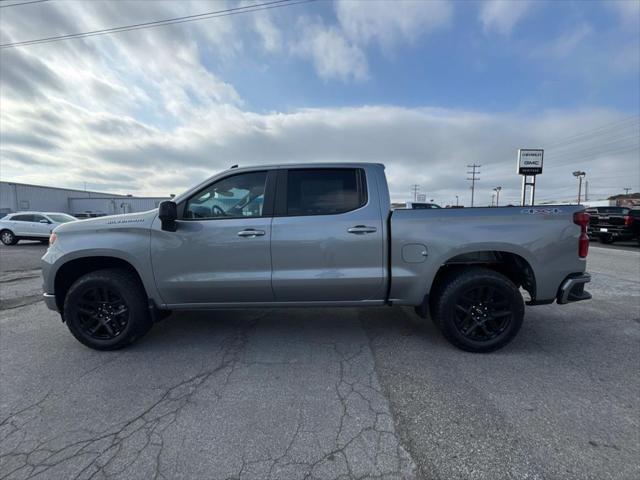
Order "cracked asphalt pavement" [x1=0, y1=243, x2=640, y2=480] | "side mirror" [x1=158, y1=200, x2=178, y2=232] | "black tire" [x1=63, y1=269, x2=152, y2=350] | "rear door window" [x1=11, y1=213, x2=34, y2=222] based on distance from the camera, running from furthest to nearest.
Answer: "rear door window" [x1=11, y1=213, x2=34, y2=222] → "black tire" [x1=63, y1=269, x2=152, y2=350] → "side mirror" [x1=158, y1=200, x2=178, y2=232] → "cracked asphalt pavement" [x1=0, y1=243, x2=640, y2=480]

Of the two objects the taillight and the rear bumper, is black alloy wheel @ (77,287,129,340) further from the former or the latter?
the taillight

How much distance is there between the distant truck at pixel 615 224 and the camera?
1270cm

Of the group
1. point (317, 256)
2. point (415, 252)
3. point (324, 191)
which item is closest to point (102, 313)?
point (317, 256)

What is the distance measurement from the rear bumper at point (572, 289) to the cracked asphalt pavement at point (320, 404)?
59cm

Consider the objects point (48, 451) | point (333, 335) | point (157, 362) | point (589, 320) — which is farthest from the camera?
point (589, 320)

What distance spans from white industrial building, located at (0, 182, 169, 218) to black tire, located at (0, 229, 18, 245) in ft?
68.0

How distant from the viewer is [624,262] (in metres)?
8.73

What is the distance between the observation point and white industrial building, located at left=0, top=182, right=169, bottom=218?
117 ft

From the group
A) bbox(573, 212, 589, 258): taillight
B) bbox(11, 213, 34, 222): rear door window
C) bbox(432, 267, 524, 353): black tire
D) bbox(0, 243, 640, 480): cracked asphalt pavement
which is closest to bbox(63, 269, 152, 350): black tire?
bbox(0, 243, 640, 480): cracked asphalt pavement

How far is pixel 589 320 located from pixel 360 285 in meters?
3.44

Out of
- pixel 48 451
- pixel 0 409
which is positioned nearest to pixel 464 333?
Answer: pixel 48 451

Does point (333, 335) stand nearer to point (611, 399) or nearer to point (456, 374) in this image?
point (456, 374)

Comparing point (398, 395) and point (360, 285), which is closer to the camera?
point (398, 395)

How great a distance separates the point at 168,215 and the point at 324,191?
1623mm
